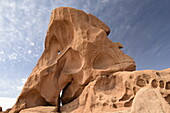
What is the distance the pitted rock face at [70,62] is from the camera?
325 inches

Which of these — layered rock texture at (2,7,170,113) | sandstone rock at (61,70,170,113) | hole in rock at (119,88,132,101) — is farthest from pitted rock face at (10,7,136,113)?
hole in rock at (119,88,132,101)

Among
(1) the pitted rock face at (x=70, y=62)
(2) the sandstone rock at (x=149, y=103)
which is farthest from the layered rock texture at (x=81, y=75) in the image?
(2) the sandstone rock at (x=149, y=103)

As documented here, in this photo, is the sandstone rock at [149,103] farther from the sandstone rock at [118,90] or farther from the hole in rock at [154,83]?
the hole in rock at [154,83]

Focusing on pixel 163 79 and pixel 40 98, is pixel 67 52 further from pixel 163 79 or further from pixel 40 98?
pixel 163 79

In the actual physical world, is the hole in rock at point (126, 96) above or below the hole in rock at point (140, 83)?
below

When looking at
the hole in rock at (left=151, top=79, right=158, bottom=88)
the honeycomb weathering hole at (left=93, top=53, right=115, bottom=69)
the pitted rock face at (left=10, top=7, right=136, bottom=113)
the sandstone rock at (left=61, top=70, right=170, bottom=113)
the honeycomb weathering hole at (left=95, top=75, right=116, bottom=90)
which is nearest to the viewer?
the sandstone rock at (left=61, top=70, right=170, bottom=113)

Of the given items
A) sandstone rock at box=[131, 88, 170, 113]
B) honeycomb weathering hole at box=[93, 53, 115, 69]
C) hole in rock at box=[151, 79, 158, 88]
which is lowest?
sandstone rock at box=[131, 88, 170, 113]

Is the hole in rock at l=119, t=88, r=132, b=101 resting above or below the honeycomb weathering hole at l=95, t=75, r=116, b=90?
below

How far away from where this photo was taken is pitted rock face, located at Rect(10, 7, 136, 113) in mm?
8258

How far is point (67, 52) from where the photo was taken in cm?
921

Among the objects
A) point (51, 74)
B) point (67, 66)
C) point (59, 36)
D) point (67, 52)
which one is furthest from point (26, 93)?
point (59, 36)

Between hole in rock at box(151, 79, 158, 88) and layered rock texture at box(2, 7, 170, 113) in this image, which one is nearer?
hole in rock at box(151, 79, 158, 88)

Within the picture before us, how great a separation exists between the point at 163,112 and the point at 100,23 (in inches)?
323

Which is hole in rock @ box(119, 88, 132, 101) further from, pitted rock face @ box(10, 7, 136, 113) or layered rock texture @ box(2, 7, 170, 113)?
pitted rock face @ box(10, 7, 136, 113)
